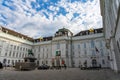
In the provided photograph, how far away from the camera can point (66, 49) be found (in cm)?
4925

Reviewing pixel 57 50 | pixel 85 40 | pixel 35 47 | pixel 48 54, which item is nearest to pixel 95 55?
pixel 85 40

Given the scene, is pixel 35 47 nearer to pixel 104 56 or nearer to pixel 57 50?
pixel 57 50

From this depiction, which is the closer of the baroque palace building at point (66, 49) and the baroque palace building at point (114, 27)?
the baroque palace building at point (114, 27)

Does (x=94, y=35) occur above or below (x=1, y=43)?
above

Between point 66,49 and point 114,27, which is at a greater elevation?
point 114,27

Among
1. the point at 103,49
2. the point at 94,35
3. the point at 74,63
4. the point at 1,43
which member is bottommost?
the point at 74,63

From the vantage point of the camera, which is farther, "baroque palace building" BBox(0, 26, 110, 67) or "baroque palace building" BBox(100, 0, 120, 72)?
"baroque palace building" BBox(0, 26, 110, 67)

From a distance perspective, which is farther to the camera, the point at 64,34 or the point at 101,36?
the point at 64,34

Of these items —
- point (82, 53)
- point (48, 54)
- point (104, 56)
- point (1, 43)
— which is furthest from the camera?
point (48, 54)

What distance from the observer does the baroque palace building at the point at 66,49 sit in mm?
43406

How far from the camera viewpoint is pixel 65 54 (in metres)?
47.9

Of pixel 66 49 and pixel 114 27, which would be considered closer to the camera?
pixel 114 27

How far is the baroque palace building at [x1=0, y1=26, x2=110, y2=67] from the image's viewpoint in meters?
43.4

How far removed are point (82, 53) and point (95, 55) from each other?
598cm
